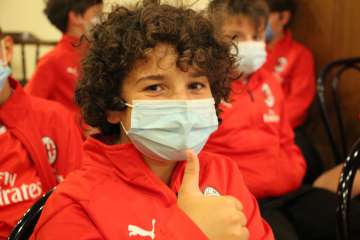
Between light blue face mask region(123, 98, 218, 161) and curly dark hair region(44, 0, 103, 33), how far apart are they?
57.2 inches

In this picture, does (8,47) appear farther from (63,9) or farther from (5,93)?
(63,9)

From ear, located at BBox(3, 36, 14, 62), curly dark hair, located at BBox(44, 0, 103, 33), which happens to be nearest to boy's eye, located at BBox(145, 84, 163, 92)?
ear, located at BBox(3, 36, 14, 62)

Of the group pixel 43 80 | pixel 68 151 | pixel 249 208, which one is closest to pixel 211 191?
pixel 249 208

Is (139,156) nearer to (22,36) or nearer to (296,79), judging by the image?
(296,79)

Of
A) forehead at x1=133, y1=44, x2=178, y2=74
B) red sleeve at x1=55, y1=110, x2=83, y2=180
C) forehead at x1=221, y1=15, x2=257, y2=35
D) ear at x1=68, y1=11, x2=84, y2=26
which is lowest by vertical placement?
red sleeve at x1=55, y1=110, x2=83, y2=180

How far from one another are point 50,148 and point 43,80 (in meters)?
0.81

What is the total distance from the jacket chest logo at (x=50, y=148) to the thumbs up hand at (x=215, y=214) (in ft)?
2.03

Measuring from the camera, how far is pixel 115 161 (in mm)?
1000

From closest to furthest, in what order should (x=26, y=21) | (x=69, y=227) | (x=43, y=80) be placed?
(x=69, y=227)
(x=43, y=80)
(x=26, y=21)

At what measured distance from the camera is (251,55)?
5.69 ft

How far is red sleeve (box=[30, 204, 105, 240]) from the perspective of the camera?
0.88m

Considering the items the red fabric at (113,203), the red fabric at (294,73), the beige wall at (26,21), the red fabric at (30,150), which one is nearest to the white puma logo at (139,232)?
the red fabric at (113,203)

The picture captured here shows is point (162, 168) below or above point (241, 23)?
below

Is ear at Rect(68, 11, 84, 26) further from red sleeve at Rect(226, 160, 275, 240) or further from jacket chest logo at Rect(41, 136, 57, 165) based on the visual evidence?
red sleeve at Rect(226, 160, 275, 240)
